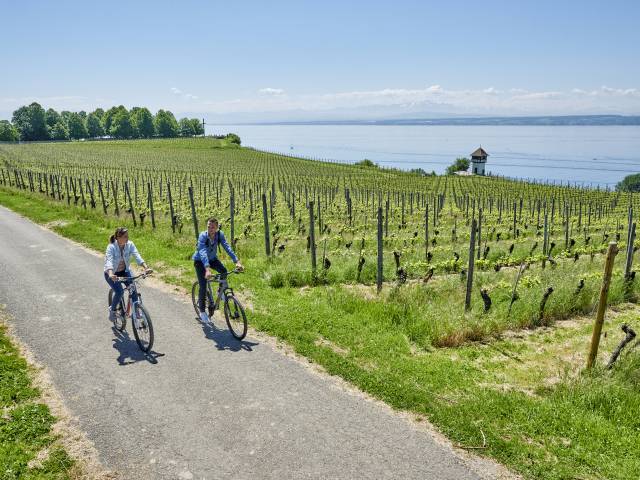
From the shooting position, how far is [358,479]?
526 centimetres

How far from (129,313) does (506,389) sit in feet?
23.4

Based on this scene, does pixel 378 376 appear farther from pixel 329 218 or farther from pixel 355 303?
pixel 329 218

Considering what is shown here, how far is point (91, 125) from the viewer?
144 metres

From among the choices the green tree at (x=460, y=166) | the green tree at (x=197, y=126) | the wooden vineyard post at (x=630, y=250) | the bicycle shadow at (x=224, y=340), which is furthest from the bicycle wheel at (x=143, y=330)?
the green tree at (x=197, y=126)

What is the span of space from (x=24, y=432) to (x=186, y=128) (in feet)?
579

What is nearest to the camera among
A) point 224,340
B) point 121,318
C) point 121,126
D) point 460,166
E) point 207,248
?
point 224,340

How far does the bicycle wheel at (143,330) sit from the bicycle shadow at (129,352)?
0.14 m

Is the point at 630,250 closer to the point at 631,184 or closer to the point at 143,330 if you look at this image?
the point at 143,330

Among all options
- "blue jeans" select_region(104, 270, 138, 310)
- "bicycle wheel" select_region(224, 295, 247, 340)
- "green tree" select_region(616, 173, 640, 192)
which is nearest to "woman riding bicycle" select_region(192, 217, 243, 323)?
"bicycle wheel" select_region(224, 295, 247, 340)

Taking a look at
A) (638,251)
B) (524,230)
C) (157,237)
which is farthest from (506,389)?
(524,230)

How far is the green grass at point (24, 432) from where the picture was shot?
5270mm

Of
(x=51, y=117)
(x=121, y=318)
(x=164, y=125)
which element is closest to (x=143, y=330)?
→ (x=121, y=318)

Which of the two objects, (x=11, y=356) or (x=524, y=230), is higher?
(x=11, y=356)

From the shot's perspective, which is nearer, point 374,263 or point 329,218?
point 374,263
